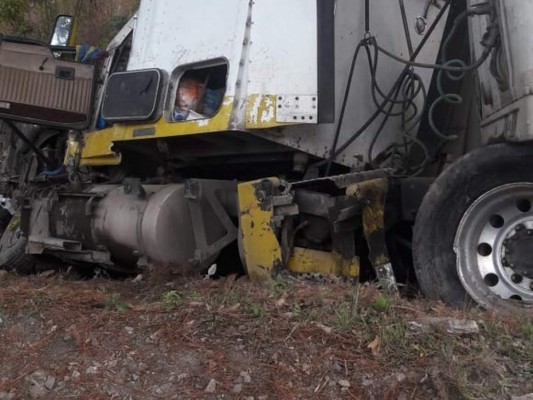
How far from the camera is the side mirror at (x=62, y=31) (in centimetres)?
680

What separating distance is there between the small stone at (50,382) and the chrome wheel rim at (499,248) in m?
2.14

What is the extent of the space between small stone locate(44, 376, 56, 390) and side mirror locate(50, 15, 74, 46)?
434cm

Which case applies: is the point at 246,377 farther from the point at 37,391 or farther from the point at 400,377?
the point at 37,391

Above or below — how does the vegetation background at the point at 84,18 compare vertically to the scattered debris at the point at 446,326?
above

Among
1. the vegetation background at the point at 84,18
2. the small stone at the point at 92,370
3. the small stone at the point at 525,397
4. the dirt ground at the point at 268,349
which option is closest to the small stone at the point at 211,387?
the dirt ground at the point at 268,349

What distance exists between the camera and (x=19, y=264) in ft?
19.8

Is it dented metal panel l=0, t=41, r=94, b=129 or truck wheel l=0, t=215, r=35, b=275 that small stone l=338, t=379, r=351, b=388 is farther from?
truck wheel l=0, t=215, r=35, b=275

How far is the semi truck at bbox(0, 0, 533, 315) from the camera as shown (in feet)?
12.5

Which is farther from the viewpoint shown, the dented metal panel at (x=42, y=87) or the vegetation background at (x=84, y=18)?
the vegetation background at (x=84, y=18)

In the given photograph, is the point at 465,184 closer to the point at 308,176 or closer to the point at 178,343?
the point at 308,176

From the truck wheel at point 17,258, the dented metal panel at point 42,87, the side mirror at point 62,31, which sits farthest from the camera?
the side mirror at point 62,31

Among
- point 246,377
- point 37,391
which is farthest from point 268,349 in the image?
point 37,391

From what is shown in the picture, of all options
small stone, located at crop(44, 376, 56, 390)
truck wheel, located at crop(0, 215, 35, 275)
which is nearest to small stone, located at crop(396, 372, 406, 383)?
small stone, located at crop(44, 376, 56, 390)

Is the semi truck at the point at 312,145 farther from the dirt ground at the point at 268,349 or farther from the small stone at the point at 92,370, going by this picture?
the small stone at the point at 92,370
